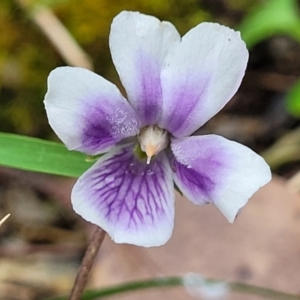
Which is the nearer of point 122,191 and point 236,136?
point 122,191

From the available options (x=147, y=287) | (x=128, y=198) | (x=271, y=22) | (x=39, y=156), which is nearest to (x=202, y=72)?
(x=128, y=198)

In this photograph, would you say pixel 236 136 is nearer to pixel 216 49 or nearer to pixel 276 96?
pixel 276 96

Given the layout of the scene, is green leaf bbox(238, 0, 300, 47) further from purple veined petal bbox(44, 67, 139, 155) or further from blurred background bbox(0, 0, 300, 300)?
purple veined petal bbox(44, 67, 139, 155)

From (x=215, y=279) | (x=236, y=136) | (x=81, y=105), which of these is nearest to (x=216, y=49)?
(x=81, y=105)

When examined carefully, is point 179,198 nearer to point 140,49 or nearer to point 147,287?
point 147,287

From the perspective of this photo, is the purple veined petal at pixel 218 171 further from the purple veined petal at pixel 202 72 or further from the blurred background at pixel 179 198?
the blurred background at pixel 179 198
